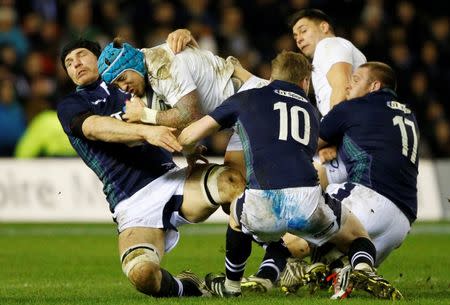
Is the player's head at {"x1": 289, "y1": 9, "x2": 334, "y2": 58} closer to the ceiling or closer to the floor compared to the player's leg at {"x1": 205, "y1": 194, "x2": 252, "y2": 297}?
closer to the ceiling

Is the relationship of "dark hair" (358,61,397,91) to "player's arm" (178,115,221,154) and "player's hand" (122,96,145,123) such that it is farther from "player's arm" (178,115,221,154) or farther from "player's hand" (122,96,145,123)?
"player's hand" (122,96,145,123)

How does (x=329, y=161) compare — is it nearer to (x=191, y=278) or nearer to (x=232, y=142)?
(x=232, y=142)

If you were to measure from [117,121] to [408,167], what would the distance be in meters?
2.34

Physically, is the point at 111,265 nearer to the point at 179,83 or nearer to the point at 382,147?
the point at 179,83

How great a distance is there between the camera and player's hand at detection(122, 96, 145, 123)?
8508 mm

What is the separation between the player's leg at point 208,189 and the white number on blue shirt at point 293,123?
2.64 feet

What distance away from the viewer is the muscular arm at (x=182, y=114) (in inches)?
333

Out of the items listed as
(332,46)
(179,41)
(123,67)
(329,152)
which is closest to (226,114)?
(123,67)

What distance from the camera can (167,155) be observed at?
368 inches

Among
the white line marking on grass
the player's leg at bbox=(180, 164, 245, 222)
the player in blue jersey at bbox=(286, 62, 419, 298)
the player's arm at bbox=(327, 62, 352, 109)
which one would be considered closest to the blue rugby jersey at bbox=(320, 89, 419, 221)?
the player in blue jersey at bbox=(286, 62, 419, 298)

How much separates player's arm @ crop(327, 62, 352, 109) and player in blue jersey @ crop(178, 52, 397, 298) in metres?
1.47

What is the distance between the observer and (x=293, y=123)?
809 centimetres

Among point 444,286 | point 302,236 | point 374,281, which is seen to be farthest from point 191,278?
point 444,286

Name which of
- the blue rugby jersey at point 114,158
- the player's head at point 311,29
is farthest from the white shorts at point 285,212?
the player's head at point 311,29
